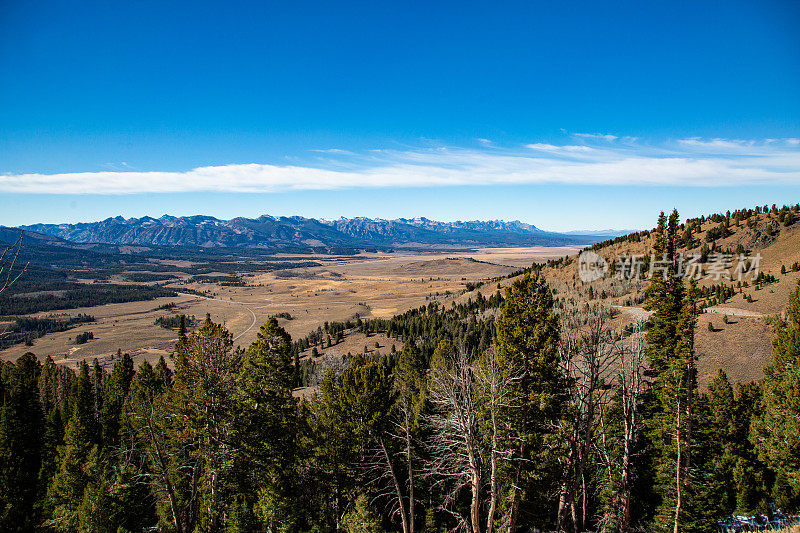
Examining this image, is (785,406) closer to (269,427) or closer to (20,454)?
(269,427)

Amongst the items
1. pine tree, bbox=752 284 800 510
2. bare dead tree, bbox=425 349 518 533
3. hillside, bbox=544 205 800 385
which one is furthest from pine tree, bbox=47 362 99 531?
pine tree, bbox=752 284 800 510

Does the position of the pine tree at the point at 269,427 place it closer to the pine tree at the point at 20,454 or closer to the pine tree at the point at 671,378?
the pine tree at the point at 671,378

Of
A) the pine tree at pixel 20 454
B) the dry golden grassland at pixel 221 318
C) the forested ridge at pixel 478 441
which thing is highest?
the forested ridge at pixel 478 441

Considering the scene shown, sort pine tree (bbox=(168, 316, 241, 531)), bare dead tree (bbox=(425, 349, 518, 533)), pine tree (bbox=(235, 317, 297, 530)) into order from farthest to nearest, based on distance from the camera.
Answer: pine tree (bbox=(235, 317, 297, 530)) < pine tree (bbox=(168, 316, 241, 531)) < bare dead tree (bbox=(425, 349, 518, 533))

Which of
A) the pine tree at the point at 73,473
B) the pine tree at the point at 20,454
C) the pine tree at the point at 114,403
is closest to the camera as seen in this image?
the pine tree at the point at 73,473

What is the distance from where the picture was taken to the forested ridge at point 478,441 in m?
16.2

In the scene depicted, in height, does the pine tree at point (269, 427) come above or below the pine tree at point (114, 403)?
above

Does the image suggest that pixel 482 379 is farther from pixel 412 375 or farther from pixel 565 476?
pixel 412 375

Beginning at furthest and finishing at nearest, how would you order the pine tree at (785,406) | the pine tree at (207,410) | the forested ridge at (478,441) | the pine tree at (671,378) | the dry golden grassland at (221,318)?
the dry golden grassland at (221,318), the pine tree at (785,406), the pine tree at (671,378), the pine tree at (207,410), the forested ridge at (478,441)

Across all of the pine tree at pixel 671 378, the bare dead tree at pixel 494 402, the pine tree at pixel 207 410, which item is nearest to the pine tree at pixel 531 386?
the bare dead tree at pixel 494 402

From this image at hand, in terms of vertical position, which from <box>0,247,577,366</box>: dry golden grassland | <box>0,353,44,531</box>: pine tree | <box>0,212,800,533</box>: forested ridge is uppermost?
<box>0,212,800,533</box>: forested ridge

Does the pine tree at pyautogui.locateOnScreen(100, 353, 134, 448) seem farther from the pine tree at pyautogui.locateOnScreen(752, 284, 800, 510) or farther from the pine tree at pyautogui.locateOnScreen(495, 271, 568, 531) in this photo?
the pine tree at pyautogui.locateOnScreen(752, 284, 800, 510)

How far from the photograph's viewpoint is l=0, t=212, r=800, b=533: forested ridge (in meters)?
16.2

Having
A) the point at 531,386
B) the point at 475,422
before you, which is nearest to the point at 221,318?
the point at 475,422
